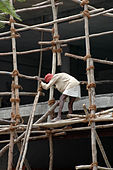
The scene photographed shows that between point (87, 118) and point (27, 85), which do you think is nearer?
point (87, 118)

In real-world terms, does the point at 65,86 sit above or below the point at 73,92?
above

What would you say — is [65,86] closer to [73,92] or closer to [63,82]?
[63,82]

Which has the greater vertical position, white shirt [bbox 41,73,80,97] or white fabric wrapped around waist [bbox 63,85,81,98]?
white shirt [bbox 41,73,80,97]

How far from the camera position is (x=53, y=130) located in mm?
8688

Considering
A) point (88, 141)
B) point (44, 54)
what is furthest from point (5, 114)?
point (44, 54)

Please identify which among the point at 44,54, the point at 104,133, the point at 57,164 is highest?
the point at 44,54

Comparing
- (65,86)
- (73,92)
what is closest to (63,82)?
(65,86)

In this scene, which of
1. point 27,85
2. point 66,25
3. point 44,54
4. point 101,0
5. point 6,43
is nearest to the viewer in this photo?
point 101,0

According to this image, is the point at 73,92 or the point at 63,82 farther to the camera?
the point at 63,82

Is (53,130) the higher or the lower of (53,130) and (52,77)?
the lower

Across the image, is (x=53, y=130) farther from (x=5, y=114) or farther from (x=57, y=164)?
(x=57, y=164)

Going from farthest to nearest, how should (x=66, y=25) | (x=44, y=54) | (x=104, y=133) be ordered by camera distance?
(x=44, y=54) < (x=66, y=25) < (x=104, y=133)

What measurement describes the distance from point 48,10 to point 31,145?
3667 millimetres

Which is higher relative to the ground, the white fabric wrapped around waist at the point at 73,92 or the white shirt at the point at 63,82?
the white shirt at the point at 63,82
